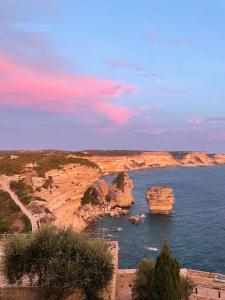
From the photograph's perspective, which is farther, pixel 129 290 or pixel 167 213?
pixel 167 213

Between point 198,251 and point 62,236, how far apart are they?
38.4 m

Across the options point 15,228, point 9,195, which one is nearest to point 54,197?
point 9,195

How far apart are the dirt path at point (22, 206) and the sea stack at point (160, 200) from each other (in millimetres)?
35172

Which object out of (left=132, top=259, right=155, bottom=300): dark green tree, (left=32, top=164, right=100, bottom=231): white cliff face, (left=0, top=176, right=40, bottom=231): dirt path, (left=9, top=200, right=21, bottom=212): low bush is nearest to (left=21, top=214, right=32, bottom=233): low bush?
(left=0, top=176, right=40, bottom=231): dirt path

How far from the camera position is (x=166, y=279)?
25562mm

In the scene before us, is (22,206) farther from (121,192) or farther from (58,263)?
(121,192)

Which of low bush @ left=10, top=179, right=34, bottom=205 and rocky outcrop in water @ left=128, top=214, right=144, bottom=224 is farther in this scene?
rocky outcrop in water @ left=128, top=214, right=144, bottom=224

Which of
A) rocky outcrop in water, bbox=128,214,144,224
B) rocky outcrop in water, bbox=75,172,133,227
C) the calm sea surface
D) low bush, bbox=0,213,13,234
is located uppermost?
low bush, bbox=0,213,13,234

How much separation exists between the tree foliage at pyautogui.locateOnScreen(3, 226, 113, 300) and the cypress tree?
9.95 ft

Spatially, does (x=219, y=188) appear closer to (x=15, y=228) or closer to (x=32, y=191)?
(x=32, y=191)

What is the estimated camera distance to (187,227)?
7588cm

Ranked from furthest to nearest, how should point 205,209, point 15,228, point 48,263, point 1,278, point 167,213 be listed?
point 205,209 → point 167,213 → point 15,228 → point 1,278 → point 48,263

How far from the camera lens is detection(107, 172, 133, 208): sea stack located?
322 feet

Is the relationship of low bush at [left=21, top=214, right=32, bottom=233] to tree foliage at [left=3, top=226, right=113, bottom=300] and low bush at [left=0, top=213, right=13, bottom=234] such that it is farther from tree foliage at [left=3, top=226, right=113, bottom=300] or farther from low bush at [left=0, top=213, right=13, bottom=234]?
tree foliage at [left=3, top=226, right=113, bottom=300]
